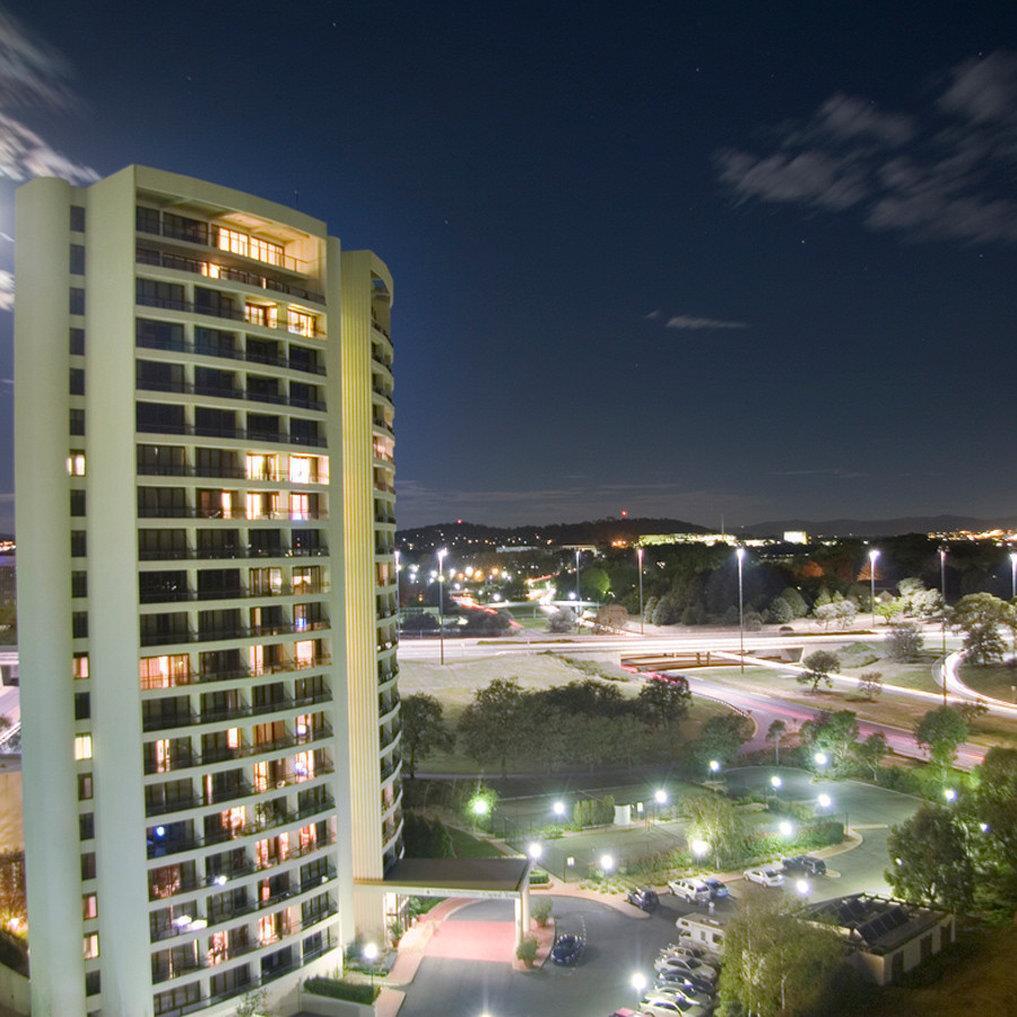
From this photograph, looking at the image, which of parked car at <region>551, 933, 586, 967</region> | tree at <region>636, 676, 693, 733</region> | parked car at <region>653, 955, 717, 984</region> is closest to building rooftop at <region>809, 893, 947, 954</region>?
parked car at <region>653, 955, 717, 984</region>

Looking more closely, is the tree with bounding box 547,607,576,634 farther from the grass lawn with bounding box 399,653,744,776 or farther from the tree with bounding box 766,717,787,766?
the tree with bounding box 766,717,787,766

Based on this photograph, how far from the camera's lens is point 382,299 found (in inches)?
Result: 1112

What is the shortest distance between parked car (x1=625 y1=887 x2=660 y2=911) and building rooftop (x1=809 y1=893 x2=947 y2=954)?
5.00 metres

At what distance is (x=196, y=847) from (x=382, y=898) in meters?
5.98

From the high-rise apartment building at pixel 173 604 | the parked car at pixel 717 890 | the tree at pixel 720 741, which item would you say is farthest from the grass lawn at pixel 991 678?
the high-rise apartment building at pixel 173 604

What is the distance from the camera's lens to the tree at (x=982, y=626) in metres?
60.7

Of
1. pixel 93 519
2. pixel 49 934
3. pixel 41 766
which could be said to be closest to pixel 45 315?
pixel 93 519

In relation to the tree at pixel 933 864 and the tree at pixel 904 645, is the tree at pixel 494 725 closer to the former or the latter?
the tree at pixel 933 864

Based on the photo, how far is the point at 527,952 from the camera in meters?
23.5

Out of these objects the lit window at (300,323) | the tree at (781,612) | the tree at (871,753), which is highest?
A: the lit window at (300,323)

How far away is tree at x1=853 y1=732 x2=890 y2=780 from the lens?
40.6 m

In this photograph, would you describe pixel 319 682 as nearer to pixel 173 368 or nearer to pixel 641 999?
pixel 173 368

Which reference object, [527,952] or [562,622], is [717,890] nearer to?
[527,952]

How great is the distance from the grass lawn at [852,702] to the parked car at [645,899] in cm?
2603
